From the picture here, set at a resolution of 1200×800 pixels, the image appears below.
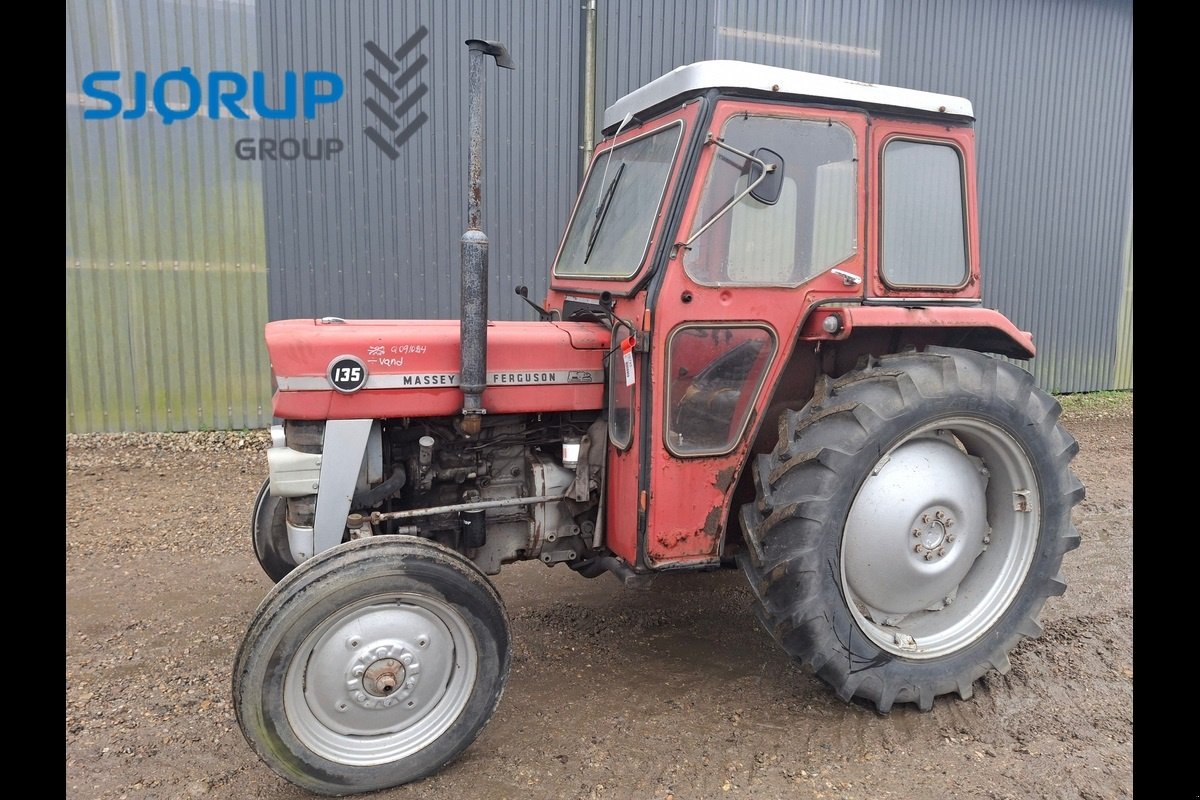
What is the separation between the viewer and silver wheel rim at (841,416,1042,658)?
2949mm

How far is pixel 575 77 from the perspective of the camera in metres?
7.30

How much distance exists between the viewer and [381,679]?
Result: 2.51 m

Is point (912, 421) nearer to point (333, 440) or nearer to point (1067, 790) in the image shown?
point (1067, 790)

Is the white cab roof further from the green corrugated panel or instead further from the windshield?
the green corrugated panel

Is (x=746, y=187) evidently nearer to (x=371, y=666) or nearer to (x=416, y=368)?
(x=416, y=368)

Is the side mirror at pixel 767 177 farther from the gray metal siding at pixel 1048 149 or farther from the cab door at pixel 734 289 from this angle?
the gray metal siding at pixel 1048 149

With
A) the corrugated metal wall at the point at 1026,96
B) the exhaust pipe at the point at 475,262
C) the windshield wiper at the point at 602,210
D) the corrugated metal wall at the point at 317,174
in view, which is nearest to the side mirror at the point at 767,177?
the windshield wiper at the point at 602,210

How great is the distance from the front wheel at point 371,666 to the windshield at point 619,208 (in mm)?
1338

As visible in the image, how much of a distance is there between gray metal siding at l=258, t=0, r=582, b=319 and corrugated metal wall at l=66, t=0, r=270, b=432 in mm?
317

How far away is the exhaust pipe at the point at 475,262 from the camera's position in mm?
2490

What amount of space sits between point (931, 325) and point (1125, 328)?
890 cm

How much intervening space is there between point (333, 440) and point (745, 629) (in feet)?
6.92

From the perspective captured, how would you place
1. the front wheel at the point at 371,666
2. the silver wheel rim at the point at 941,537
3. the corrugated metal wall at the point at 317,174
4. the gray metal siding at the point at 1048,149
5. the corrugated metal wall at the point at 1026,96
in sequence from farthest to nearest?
the gray metal siding at the point at 1048,149
the corrugated metal wall at the point at 1026,96
the corrugated metal wall at the point at 317,174
the silver wheel rim at the point at 941,537
the front wheel at the point at 371,666

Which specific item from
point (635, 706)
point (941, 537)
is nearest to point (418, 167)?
point (635, 706)
